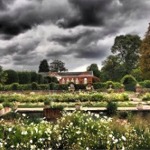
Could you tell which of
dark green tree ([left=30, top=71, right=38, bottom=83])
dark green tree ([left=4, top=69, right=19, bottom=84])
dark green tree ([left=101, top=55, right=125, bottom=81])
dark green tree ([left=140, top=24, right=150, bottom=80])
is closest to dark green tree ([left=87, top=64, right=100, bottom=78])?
dark green tree ([left=101, top=55, right=125, bottom=81])

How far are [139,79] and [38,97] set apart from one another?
32.6 meters

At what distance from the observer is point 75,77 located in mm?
91312

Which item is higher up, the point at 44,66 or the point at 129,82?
the point at 44,66

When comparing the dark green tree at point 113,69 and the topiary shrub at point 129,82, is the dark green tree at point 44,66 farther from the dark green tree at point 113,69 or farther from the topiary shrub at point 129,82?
the topiary shrub at point 129,82

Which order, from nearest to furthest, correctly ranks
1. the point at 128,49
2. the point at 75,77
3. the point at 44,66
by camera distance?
the point at 128,49 → the point at 75,77 → the point at 44,66

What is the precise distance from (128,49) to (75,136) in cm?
5966

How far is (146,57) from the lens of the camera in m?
44.6

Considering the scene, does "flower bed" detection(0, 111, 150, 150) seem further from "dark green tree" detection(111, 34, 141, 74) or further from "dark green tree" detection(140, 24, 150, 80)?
"dark green tree" detection(111, 34, 141, 74)

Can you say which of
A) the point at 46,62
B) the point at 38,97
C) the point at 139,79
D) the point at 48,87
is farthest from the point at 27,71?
the point at 46,62

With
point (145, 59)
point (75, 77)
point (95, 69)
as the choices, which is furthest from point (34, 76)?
point (75, 77)

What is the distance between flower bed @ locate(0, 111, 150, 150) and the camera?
25.2ft

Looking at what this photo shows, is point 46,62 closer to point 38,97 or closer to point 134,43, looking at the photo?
point 134,43

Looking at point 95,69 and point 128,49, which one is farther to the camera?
point 95,69

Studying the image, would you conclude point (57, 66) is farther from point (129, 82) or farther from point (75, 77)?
point (129, 82)
